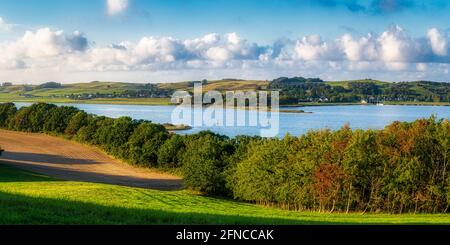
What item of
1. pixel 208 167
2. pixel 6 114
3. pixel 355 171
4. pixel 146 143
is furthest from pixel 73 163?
pixel 6 114

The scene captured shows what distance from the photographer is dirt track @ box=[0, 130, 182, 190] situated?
68.5 meters

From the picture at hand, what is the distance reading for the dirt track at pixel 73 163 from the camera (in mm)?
68500

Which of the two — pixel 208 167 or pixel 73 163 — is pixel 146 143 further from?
pixel 208 167

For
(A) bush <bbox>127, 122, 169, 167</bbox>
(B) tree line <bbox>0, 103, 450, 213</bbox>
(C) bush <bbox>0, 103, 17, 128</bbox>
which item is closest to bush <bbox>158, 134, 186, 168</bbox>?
(A) bush <bbox>127, 122, 169, 167</bbox>

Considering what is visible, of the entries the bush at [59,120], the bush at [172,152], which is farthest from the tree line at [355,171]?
the bush at [59,120]

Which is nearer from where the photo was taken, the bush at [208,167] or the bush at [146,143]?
the bush at [208,167]

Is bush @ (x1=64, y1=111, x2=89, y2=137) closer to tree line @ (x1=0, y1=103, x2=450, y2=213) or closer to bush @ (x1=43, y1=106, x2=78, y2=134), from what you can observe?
bush @ (x1=43, y1=106, x2=78, y2=134)

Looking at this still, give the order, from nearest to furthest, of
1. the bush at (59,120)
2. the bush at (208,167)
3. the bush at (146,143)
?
the bush at (208,167) < the bush at (146,143) < the bush at (59,120)

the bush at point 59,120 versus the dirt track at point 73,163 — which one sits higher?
the bush at point 59,120

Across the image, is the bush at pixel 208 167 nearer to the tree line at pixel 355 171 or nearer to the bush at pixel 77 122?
the tree line at pixel 355 171

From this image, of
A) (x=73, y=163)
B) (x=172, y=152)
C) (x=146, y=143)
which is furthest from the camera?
(x=73, y=163)

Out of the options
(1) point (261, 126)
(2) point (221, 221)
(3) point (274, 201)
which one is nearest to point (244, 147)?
(3) point (274, 201)

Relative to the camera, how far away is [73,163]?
83125mm

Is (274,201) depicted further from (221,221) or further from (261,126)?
(261,126)
